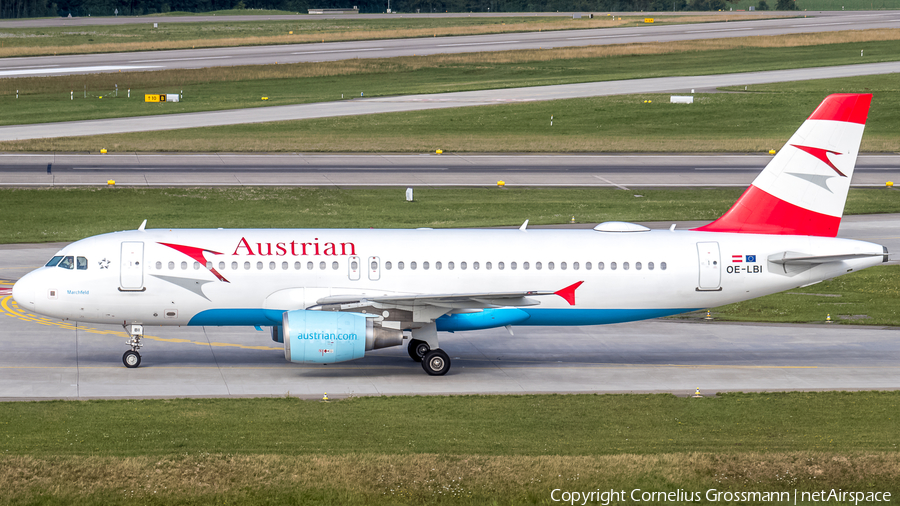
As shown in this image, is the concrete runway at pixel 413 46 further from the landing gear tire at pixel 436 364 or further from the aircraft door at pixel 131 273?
the landing gear tire at pixel 436 364

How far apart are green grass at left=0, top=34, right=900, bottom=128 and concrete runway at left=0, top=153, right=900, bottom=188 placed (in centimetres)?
1124

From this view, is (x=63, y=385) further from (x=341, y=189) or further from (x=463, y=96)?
(x=463, y=96)

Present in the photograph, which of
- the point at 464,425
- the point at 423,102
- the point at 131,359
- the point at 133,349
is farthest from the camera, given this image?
the point at 423,102

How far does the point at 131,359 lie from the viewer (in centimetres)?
3080

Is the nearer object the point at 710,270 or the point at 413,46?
the point at 710,270

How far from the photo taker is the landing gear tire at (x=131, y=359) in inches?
1211

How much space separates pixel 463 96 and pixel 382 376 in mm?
71521

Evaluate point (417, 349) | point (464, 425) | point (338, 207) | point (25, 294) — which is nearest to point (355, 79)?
point (338, 207)

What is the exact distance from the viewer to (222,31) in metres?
164

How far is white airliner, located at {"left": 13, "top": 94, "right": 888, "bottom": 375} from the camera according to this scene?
98.3ft

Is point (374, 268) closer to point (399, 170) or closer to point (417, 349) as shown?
point (417, 349)

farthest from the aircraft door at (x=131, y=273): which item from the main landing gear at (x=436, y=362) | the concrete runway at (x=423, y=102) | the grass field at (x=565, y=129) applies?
the concrete runway at (x=423, y=102)

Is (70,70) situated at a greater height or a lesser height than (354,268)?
greater

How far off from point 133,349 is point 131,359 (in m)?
0.45
